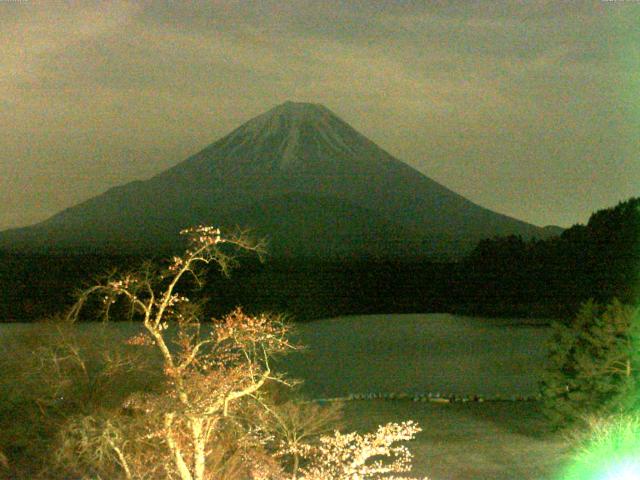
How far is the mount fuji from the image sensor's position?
45.9 metres

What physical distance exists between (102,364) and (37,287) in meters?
20.6

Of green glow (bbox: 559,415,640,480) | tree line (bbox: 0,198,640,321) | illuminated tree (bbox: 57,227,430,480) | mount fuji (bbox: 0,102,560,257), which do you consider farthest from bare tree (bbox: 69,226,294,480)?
mount fuji (bbox: 0,102,560,257)

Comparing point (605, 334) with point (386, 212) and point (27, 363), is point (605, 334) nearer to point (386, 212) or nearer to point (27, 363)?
point (27, 363)

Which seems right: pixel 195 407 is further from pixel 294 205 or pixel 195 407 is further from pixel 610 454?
pixel 294 205

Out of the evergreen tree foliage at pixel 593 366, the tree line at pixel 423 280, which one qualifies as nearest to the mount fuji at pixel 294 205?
the tree line at pixel 423 280

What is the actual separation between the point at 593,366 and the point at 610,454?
74.7 inches

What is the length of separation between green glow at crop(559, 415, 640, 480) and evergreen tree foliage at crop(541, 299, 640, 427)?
0.83 m

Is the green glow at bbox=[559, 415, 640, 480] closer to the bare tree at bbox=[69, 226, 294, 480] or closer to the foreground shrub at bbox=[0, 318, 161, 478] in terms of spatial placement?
the bare tree at bbox=[69, 226, 294, 480]

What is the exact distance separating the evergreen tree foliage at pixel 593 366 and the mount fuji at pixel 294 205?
31517mm

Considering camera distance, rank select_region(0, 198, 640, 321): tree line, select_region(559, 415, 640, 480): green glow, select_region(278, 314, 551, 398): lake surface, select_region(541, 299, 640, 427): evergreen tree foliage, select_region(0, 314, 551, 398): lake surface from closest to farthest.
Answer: select_region(559, 415, 640, 480): green glow, select_region(541, 299, 640, 427): evergreen tree foliage, select_region(0, 314, 551, 398): lake surface, select_region(278, 314, 551, 398): lake surface, select_region(0, 198, 640, 321): tree line

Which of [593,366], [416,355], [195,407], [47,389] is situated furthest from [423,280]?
[195,407]

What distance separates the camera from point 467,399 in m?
13.2

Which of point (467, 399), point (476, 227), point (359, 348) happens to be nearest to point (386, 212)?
point (476, 227)

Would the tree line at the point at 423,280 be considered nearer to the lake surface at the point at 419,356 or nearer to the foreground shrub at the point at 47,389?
the lake surface at the point at 419,356
